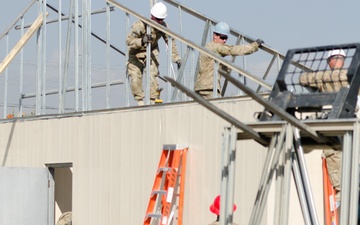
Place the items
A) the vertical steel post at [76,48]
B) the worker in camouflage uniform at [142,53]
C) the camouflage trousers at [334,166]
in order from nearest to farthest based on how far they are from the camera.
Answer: the camouflage trousers at [334,166] → the worker in camouflage uniform at [142,53] → the vertical steel post at [76,48]

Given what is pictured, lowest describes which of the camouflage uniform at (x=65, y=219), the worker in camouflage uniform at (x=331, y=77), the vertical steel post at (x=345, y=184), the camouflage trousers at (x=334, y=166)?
the camouflage uniform at (x=65, y=219)

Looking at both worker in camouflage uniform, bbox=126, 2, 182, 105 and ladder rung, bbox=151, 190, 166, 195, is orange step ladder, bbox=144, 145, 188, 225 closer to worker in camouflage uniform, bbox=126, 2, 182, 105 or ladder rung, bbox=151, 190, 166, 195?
ladder rung, bbox=151, 190, 166, 195

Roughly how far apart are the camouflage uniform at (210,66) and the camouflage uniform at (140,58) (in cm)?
94

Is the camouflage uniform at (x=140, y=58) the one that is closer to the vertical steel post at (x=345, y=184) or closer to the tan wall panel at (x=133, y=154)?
the tan wall panel at (x=133, y=154)

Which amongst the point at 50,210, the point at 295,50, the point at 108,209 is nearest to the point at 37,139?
the point at 50,210

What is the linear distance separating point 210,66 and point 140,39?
1310 millimetres

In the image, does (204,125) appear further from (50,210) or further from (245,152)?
(50,210)

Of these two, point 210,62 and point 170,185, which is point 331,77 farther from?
point 210,62

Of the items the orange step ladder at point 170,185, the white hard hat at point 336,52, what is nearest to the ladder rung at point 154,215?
the orange step ladder at point 170,185

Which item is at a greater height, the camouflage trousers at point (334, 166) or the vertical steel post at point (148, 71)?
the vertical steel post at point (148, 71)

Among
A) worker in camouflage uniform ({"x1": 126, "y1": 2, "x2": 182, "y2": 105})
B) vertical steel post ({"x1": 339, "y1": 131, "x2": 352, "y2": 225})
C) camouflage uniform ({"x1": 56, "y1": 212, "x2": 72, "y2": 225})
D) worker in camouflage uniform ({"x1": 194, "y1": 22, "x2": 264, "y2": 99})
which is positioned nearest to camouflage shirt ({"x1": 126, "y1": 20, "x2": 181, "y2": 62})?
worker in camouflage uniform ({"x1": 126, "y1": 2, "x2": 182, "y2": 105})

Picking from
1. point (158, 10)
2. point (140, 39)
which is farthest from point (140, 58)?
point (158, 10)

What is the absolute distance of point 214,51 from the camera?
1382cm

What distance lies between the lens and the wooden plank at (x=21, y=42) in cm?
1717
